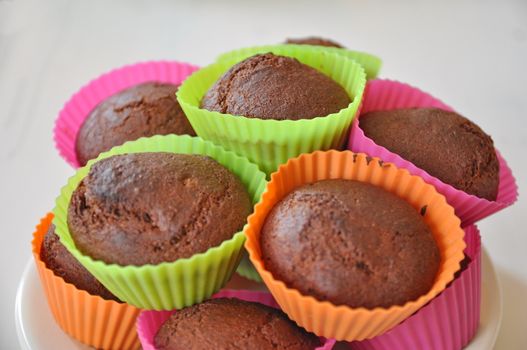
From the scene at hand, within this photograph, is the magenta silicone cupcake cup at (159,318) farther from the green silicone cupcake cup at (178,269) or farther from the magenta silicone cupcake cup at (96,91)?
the magenta silicone cupcake cup at (96,91)

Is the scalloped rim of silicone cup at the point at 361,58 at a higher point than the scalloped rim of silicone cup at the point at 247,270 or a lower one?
higher

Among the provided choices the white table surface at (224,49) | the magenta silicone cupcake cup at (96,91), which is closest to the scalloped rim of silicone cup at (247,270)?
the magenta silicone cupcake cup at (96,91)

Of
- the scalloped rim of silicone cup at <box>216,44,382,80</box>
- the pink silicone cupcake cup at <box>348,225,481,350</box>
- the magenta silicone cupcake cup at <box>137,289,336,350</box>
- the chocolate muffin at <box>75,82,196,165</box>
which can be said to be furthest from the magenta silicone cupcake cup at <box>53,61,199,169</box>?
the pink silicone cupcake cup at <box>348,225,481,350</box>

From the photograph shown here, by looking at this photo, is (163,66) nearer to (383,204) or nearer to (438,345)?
(383,204)

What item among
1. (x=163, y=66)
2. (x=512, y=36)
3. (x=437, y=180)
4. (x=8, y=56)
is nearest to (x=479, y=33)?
(x=512, y=36)

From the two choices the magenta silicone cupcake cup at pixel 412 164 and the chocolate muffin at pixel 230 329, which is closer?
the chocolate muffin at pixel 230 329

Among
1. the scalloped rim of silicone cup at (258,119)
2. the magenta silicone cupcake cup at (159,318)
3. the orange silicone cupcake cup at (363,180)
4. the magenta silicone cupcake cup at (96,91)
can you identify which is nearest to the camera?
the orange silicone cupcake cup at (363,180)

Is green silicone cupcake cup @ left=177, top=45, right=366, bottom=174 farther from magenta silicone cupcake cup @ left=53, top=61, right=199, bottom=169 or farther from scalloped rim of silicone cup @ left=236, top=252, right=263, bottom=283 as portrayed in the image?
magenta silicone cupcake cup @ left=53, top=61, right=199, bottom=169
